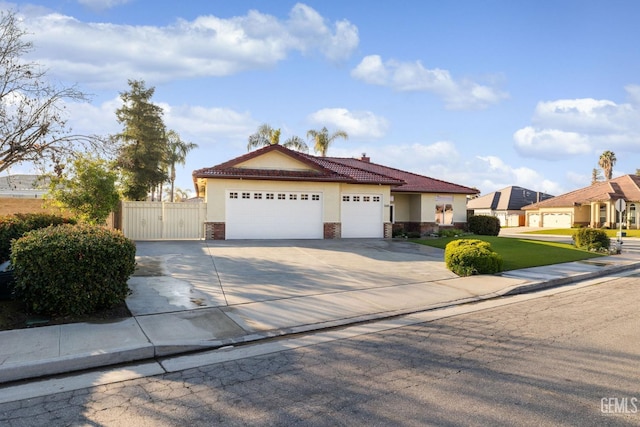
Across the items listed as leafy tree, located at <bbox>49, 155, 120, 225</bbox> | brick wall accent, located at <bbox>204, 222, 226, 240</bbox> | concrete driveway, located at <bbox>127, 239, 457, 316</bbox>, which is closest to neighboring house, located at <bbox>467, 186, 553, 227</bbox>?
concrete driveway, located at <bbox>127, 239, 457, 316</bbox>

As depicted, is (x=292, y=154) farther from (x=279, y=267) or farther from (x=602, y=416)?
(x=602, y=416)

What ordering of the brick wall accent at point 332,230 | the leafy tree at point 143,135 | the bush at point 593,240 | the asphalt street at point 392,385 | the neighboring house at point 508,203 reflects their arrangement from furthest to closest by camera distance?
the neighboring house at point 508,203
the leafy tree at point 143,135
the brick wall accent at point 332,230
the bush at point 593,240
the asphalt street at point 392,385

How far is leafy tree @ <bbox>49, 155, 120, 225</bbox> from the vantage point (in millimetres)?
15711

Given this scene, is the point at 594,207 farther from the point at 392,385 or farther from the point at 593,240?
the point at 392,385

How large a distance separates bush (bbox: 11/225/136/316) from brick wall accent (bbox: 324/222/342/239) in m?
15.4

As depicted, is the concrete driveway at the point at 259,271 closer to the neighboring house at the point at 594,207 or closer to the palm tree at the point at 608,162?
the neighboring house at the point at 594,207

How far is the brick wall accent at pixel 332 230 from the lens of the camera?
73.3 ft

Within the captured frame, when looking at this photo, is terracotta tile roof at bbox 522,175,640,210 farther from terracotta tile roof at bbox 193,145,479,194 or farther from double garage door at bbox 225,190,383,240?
double garage door at bbox 225,190,383,240

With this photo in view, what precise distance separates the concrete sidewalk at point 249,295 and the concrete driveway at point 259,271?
A: 0.10 ft

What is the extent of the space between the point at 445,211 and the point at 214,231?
1635cm

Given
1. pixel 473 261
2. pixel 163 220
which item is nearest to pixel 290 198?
pixel 163 220

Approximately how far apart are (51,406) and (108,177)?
13.6 meters

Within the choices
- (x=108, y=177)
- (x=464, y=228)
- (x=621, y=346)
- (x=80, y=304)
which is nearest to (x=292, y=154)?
(x=108, y=177)

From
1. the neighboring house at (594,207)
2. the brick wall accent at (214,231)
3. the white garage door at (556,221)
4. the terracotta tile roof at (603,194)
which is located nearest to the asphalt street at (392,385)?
the brick wall accent at (214,231)
